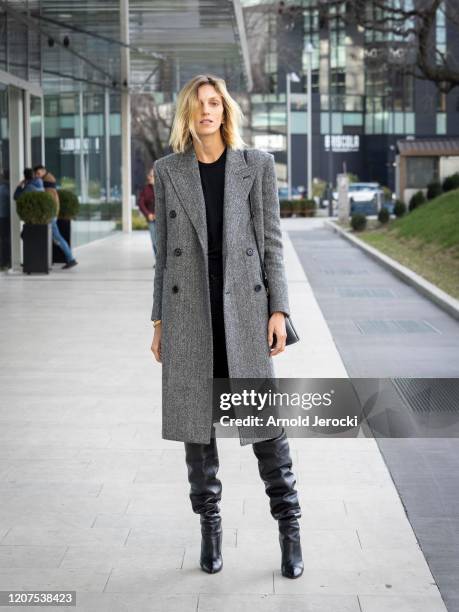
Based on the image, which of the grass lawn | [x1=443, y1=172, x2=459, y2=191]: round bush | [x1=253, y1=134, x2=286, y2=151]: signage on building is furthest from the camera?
[x1=253, y1=134, x2=286, y2=151]: signage on building

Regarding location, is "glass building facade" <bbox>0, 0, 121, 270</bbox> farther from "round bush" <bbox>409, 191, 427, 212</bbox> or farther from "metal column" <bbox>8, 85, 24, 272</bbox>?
"round bush" <bbox>409, 191, 427, 212</bbox>

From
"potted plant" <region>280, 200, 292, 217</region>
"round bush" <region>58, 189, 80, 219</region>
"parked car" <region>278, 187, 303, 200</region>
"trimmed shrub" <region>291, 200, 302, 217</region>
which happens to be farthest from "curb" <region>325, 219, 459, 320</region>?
"parked car" <region>278, 187, 303, 200</region>

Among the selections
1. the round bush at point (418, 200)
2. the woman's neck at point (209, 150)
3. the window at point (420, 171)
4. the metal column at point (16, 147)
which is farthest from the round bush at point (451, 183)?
the woman's neck at point (209, 150)

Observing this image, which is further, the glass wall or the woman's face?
the glass wall

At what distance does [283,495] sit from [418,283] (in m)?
13.3

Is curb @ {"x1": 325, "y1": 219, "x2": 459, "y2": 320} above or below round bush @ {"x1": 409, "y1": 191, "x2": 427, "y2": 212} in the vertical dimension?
below

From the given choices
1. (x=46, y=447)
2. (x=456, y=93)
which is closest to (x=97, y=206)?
(x=46, y=447)

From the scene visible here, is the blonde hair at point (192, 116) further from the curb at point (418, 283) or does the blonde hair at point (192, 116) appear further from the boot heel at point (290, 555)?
the curb at point (418, 283)

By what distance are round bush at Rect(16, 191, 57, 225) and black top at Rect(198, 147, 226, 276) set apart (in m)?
14.9

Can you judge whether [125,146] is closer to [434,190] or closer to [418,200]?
[418,200]

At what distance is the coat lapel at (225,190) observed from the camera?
4.54m

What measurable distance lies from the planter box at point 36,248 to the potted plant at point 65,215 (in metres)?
2.18

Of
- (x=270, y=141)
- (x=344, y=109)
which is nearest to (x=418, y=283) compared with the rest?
(x=270, y=141)

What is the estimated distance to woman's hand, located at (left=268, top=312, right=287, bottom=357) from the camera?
15.0ft
